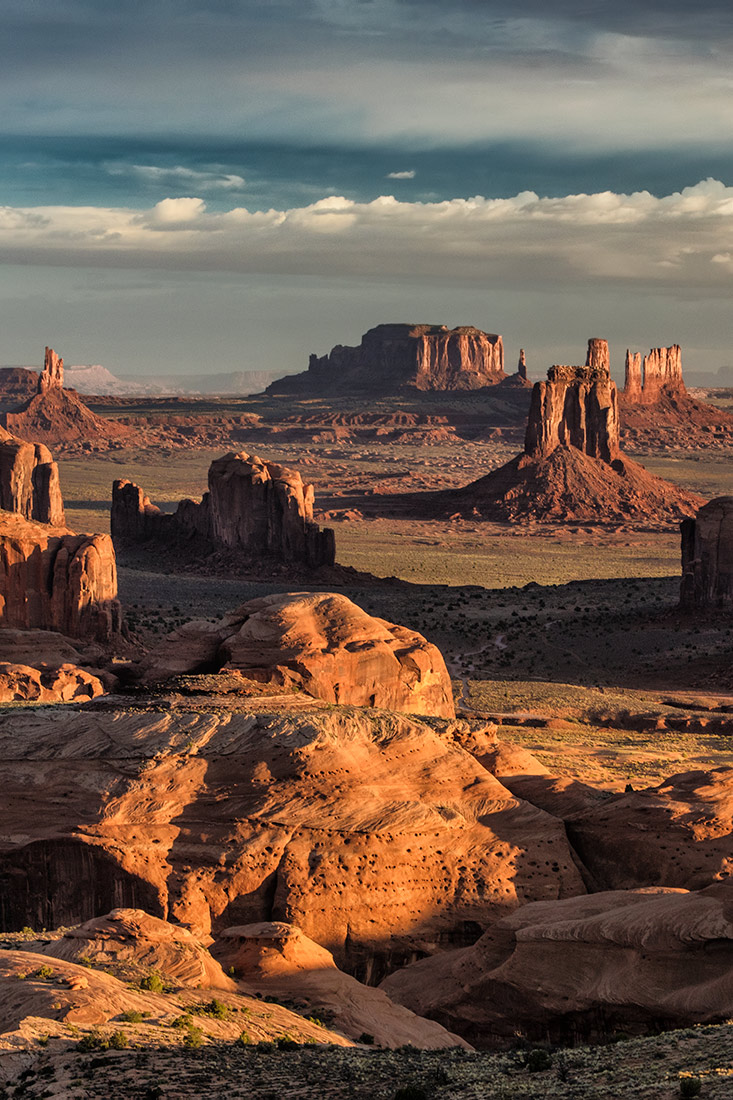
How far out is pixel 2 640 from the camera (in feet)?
168

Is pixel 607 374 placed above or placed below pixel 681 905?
above

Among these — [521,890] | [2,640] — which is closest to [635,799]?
[521,890]

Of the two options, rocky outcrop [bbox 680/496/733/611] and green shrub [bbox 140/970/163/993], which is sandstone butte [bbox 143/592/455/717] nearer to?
green shrub [bbox 140/970/163/993]

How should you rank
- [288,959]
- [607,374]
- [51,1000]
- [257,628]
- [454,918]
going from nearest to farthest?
[51,1000] < [288,959] < [454,918] < [257,628] < [607,374]

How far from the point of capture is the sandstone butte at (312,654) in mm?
37031

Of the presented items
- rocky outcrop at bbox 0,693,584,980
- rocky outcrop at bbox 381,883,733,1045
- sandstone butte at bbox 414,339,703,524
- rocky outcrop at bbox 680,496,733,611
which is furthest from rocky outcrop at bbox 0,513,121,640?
sandstone butte at bbox 414,339,703,524

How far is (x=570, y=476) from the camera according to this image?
152 m

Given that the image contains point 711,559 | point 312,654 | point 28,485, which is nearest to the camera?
point 312,654

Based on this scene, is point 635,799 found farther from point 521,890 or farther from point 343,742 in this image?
point 343,742

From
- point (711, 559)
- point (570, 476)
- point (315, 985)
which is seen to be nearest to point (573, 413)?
point (570, 476)

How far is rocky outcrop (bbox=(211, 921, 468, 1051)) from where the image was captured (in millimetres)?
22562

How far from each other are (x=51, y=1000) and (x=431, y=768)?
1223 cm

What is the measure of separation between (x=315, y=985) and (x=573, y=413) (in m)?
134

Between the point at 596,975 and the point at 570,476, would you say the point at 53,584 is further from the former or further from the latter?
the point at 570,476
